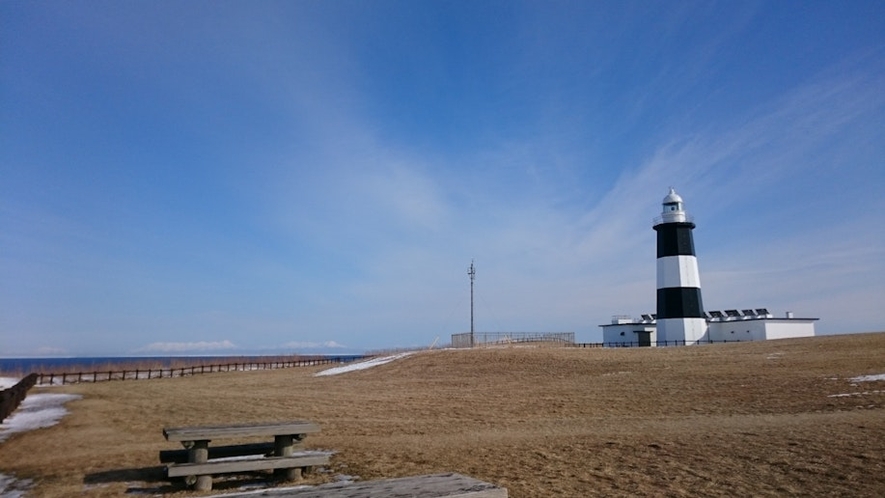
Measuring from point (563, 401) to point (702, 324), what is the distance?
31.5 meters

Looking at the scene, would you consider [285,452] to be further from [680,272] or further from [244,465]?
[680,272]

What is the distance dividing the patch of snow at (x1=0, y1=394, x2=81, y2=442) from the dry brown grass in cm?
68

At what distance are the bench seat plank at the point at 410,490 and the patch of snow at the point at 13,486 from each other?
18.4 ft

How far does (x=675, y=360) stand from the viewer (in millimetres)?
28938

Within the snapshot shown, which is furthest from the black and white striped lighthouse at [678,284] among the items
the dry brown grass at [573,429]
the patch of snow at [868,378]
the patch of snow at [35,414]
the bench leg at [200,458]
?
the bench leg at [200,458]

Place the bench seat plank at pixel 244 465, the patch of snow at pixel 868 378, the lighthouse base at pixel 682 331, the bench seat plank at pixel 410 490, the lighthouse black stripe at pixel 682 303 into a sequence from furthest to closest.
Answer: the lighthouse black stripe at pixel 682 303, the lighthouse base at pixel 682 331, the patch of snow at pixel 868 378, the bench seat plank at pixel 244 465, the bench seat plank at pixel 410 490

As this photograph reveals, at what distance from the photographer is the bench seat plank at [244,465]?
8406 mm

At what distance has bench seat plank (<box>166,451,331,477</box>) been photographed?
8.41m

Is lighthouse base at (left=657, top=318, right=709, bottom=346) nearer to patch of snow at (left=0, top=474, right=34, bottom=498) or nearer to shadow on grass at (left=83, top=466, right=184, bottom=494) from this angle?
shadow on grass at (left=83, top=466, right=184, bottom=494)

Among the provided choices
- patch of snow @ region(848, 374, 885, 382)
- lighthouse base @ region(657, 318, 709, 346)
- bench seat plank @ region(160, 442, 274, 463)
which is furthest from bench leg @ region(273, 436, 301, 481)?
lighthouse base @ region(657, 318, 709, 346)

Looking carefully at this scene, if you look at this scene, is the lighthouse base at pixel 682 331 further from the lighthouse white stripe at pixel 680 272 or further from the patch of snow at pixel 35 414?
the patch of snow at pixel 35 414

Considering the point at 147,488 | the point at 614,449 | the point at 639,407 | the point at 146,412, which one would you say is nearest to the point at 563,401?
the point at 639,407

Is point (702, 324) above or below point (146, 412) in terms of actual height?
above

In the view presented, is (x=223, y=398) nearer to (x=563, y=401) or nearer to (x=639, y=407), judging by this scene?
(x=563, y=401)
